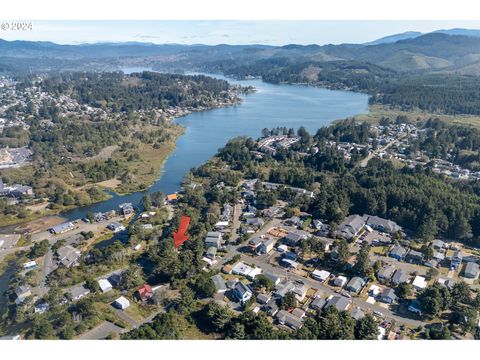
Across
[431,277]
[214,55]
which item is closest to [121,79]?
[431,277]

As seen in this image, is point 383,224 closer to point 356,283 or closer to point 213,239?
point 356,283

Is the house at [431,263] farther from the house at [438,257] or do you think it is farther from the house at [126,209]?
the house at [126,209]

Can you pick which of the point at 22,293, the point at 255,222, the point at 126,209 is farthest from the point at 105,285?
the point at 255,222

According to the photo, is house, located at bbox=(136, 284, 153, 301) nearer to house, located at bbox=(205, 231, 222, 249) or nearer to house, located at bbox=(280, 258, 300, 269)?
house, located at bbox=(205, 231, 222, 249)

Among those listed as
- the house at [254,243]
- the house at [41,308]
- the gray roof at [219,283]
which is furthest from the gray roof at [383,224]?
the house at [41,308]

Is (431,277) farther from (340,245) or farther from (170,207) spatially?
(170,207)

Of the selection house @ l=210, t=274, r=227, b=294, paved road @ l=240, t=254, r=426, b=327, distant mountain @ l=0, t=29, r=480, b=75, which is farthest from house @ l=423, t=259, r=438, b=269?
distant mountain @ l=0, t=29, r=480, b=75
